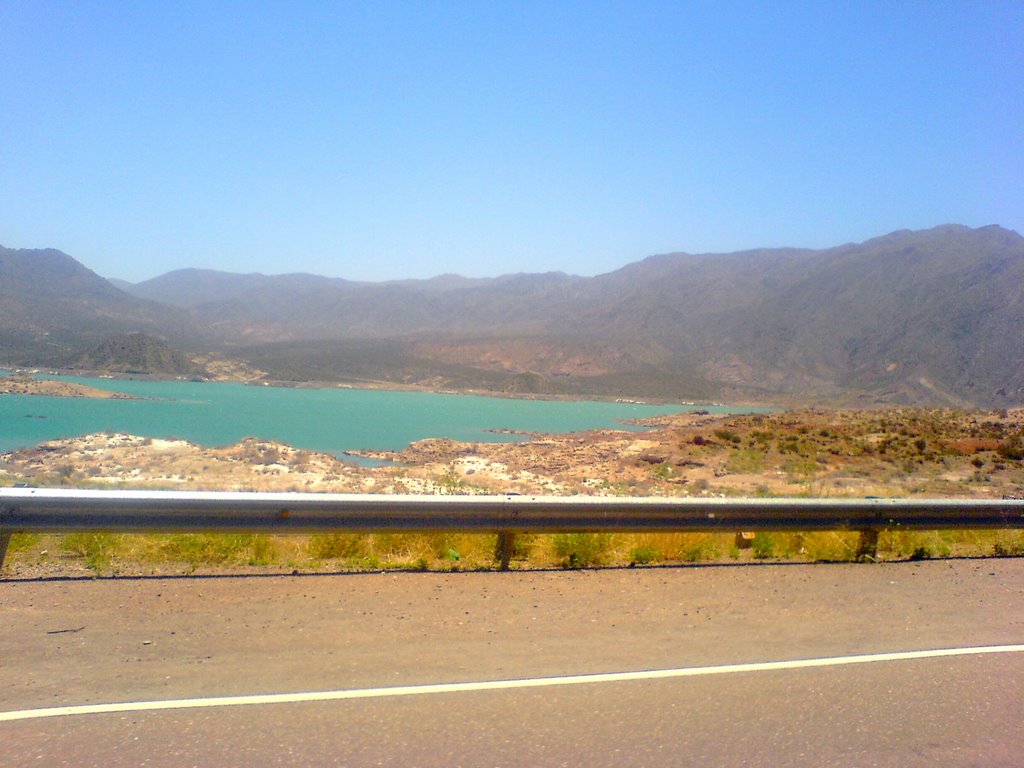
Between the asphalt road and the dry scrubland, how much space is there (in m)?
0.80

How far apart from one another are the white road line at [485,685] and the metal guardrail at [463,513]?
3267mm

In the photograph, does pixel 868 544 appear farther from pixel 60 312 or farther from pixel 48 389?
pixel 60 312

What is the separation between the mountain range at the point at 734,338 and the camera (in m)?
89.6

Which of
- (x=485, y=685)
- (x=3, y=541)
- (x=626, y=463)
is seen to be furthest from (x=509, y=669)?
(x=626, y=463)

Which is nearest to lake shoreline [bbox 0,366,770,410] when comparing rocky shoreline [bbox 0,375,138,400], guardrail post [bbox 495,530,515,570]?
rocky shoreline [bbox 0,375,138,400]

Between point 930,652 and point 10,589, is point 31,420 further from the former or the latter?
point 930,652

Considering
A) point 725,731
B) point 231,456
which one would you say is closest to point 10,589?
point 725,731

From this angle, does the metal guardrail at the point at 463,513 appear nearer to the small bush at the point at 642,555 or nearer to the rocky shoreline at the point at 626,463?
the small bush at the point at 642,555

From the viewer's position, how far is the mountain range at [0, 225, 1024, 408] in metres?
89.6

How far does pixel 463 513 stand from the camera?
Result: 9602mm

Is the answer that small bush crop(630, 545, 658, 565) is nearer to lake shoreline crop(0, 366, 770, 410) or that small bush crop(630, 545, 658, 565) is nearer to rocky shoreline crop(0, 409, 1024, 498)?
rocky shoreline crop(0, 409, 1024, 498)

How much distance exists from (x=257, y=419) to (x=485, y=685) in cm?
3443

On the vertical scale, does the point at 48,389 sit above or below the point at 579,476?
above

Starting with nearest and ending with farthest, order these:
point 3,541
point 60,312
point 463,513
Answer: point 3,541
point 463,513
point 60,312
